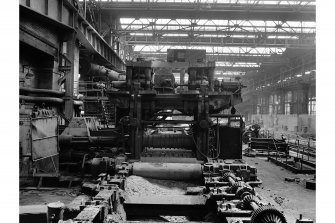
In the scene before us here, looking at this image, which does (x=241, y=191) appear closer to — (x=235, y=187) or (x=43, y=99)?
(x=235, y=187)

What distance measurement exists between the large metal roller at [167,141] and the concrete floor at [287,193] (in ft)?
7.35

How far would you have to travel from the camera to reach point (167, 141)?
28.3 feet

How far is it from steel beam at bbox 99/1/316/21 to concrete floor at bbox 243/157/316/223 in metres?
12.4

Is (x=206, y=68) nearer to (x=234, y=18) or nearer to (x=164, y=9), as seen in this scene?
(x=164, y=9)

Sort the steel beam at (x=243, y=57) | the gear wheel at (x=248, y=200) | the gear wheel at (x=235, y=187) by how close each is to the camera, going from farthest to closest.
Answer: the steel beam at (x=243, y=57)
the gear wheel at (x=235, y=187)
the gear wheel at (x=248, y=200)

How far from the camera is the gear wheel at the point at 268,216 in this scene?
3426 millimetres

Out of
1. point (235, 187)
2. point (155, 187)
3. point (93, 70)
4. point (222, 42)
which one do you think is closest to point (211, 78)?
point (155, 187)

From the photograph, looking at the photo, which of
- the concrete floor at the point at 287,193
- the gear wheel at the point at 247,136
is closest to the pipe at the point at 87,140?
the concrete floor at the point at 287,193

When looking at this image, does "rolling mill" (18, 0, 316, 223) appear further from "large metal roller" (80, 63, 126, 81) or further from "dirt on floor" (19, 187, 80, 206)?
"large metal roller" (80, 63, 126, 81)

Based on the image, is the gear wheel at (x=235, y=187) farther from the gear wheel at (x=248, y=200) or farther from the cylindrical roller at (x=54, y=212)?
the cylindrical roller at (x=54, y=212)

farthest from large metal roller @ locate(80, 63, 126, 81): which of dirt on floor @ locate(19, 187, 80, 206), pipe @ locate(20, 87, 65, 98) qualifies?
dirt on floor @ locate(19, 187, 80, 206)

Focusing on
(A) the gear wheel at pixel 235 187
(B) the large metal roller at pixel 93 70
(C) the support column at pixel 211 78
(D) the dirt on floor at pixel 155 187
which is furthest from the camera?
(B) the large metal roller at pixel 93 70

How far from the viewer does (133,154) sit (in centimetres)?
822

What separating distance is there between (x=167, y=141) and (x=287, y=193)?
3.29 meters
